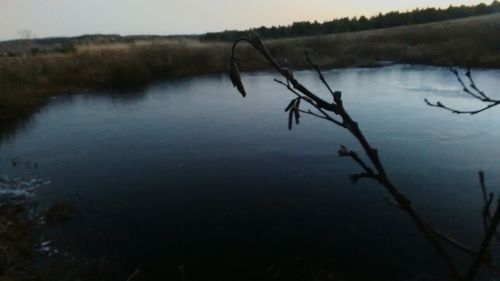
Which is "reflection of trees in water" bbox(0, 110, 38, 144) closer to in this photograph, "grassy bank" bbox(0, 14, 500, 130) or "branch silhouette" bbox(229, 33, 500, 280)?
"grassy bank" bbox(0, 14, 500, 130)

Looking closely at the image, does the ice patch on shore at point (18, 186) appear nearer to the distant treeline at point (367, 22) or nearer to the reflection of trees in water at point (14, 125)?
the reflection of trees in water at point (14, 125)

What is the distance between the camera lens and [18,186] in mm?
8703

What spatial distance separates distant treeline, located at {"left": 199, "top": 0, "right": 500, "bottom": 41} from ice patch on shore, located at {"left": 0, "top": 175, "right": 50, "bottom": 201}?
53635 mm

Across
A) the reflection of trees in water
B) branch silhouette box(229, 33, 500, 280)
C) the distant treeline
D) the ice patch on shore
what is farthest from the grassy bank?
the distant treeline

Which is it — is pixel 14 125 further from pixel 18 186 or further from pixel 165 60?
pixel 165 60

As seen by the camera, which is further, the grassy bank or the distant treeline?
the distant treeline

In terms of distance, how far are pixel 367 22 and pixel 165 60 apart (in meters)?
45.5

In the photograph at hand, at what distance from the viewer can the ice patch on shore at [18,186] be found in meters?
8.23

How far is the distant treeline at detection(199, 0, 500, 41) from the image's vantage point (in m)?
61.8

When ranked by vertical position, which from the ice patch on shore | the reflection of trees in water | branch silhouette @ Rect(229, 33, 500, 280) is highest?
branch silhouette @ Rect(229, 33, 500, 280)

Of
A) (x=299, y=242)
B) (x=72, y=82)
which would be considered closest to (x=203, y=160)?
(x=299, y=242)

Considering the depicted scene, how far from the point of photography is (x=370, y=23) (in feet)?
208

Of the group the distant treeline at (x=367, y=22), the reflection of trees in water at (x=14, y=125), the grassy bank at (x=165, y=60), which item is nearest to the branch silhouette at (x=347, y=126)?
the reflection of trees in water at (x=14, y=125)

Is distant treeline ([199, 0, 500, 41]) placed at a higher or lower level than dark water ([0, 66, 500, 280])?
higher
